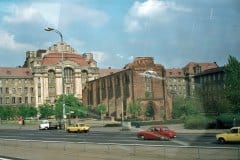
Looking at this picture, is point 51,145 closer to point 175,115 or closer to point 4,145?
point 4,145

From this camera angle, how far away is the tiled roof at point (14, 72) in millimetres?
154000

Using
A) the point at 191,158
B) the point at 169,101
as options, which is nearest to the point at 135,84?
the point at 169,101

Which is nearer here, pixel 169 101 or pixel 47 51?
pixel 169 101

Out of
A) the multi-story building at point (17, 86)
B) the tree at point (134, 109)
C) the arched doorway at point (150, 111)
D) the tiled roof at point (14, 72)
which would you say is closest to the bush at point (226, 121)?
the tree at point (134, 109)

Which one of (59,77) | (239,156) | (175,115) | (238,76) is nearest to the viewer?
(239,156)

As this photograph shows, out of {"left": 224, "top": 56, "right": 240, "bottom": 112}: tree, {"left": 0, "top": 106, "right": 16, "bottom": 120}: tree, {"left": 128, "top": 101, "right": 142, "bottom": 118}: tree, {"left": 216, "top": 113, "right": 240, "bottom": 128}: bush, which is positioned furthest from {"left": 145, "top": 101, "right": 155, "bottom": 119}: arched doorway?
{"left": 216, "top": 113, "right": 240, "bottom": 128}: bush

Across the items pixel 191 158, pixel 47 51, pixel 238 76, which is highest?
pixel 47 51

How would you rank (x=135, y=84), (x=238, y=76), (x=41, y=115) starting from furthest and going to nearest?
(x=41, y=115) < (x=135, y=84) < (x=238, y=76)

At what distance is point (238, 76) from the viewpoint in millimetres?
68562

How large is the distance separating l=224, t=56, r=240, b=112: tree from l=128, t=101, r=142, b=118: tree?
3873cm

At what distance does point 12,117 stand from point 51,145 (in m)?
108

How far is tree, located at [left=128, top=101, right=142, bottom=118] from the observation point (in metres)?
108

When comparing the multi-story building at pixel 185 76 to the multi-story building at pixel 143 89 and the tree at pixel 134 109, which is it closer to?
the multi-story building at pixel 143 89

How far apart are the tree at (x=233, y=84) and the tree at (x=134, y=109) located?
127 feet
